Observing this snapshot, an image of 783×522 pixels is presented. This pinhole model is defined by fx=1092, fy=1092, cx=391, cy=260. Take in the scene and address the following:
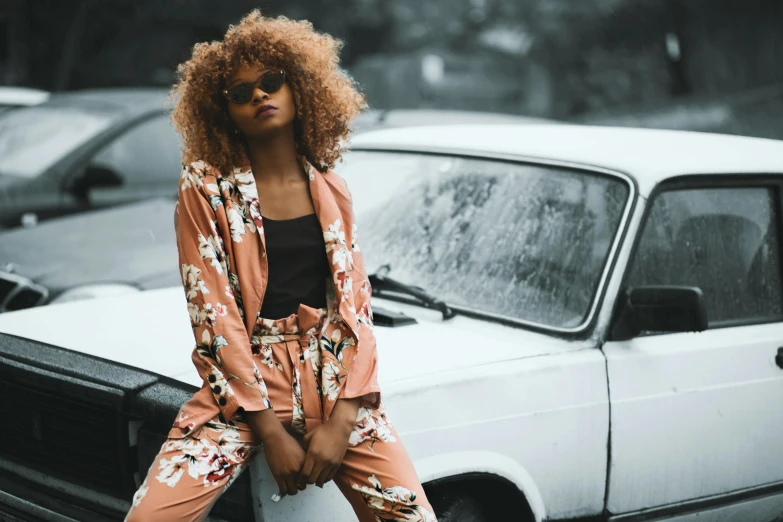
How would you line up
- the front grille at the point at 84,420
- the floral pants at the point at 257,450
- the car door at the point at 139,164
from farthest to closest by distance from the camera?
the car door at the point at 139,164, the front grille at the point at 84,420, the floral pants at the point at 257,450

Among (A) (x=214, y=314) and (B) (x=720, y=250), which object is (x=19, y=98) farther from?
(A) (x=214, y=314)

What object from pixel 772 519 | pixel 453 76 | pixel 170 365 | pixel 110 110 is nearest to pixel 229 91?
pixel 170 365

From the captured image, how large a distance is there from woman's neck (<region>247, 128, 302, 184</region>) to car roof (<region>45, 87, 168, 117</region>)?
192 inches

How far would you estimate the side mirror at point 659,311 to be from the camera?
345 cm

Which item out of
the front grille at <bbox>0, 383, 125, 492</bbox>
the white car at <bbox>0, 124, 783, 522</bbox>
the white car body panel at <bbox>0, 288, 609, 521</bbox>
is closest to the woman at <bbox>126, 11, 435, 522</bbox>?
the white car at <bbox>0, 124, 783, 522</bbox>

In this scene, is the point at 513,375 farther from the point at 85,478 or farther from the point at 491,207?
the point at 85,478

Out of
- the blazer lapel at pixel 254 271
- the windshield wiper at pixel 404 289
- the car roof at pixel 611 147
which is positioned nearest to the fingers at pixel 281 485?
the blazer lapel at pixel 254 271

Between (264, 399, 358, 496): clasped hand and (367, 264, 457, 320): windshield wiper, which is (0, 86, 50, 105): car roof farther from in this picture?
(264, 399, 358, 496): clasped hand

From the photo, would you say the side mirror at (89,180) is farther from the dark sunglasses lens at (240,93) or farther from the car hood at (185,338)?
the dark sunglasses lens at (240,93)

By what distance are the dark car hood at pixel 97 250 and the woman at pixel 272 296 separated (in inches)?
105

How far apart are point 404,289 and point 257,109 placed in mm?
1226

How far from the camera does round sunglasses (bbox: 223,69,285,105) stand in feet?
8.98

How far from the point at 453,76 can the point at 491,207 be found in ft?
48.5

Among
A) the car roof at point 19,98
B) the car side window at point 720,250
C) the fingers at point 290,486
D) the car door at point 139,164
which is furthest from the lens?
the car roof at point 19,98
